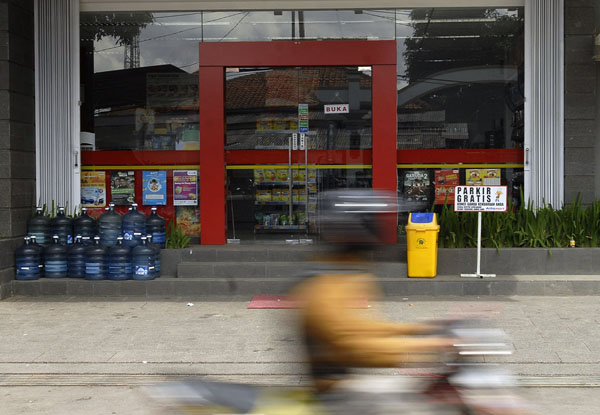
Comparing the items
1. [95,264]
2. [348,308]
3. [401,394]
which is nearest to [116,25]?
[95,264]

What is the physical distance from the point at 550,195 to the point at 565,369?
5.71 m

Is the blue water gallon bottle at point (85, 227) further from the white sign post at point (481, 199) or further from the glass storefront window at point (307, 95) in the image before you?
the white sign post at point (481, 199)

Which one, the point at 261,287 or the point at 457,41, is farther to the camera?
the point at 457,41

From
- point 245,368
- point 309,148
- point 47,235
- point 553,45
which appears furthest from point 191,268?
point 553,45

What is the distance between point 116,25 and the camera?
1314 cm

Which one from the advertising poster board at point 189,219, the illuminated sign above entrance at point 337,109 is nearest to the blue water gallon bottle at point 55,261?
the advertising poster board at point 189,219

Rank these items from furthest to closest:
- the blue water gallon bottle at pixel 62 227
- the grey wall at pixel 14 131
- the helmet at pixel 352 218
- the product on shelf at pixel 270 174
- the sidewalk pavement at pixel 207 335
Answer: the product on shelf at pixel 270 174 < the blue water gallon bottle at pixel 62 227 < the grey wall at pixel 14 131 < the sidewalk pavement at pixel 207 335 < the helmet at pixel 352 218

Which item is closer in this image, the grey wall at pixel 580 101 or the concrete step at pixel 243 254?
the concrete step at pixel 243 254

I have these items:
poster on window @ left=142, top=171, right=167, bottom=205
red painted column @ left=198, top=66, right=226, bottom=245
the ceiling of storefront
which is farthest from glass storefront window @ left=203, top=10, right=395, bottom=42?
poster on window @ left=142, top=171, right=167, bottom=205

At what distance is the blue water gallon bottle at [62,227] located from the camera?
1155 cm

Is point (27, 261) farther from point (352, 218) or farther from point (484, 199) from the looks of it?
point (352, 218)

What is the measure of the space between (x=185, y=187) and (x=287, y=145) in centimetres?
200

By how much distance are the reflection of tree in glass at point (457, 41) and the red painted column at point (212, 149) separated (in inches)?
135

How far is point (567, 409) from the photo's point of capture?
5840mm
